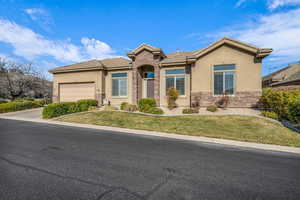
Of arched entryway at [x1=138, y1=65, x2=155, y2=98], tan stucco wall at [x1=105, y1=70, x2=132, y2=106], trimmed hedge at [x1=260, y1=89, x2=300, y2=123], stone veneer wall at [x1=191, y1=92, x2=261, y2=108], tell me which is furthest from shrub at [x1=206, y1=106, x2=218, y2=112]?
tan stucco wall at [x1=105, y1=70, x2=132, y2=106]

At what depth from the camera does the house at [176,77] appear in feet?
38.0

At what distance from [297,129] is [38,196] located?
34.9 ft

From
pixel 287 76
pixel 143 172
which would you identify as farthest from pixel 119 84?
pixel 287 76

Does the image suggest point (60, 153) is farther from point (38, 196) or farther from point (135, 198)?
point (135, 198)

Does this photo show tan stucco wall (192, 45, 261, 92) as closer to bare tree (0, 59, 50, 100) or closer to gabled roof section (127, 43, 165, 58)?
gabled roof section (127, 43, 165, 58)

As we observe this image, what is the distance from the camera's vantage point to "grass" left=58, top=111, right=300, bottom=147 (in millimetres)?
6653

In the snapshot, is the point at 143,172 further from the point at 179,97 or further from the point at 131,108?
the point at 179,97

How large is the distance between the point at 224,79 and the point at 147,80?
723cm

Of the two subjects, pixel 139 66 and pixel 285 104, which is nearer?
pixel 285 104

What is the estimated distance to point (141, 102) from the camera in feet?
42.5

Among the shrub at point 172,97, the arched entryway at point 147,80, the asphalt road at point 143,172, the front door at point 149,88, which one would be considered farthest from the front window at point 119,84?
the asphalt road at point 143,172

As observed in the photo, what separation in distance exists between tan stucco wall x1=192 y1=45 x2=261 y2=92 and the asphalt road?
8.05 metres

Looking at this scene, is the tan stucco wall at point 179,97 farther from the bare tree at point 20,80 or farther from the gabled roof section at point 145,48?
the bare tree at point 20,80

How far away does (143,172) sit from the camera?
3.40 metres
